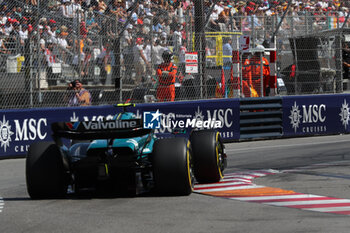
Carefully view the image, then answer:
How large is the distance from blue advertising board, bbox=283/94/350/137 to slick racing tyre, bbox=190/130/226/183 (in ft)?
22.3

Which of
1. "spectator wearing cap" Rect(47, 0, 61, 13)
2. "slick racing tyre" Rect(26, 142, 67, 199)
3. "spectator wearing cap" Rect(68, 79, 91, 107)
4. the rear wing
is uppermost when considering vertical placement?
"spectator wearing cap" Rect(47, 0, 61, 13)

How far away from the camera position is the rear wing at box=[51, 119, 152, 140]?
7758 mm

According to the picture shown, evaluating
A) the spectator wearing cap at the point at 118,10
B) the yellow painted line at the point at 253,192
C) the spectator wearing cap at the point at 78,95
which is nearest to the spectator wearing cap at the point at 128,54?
the spectator wearing cap at the point at 78,95

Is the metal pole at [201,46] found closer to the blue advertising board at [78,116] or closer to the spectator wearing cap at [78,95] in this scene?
the blue advertising board at [78,116]

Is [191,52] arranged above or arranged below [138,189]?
above

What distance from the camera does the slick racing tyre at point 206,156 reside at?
8.63m

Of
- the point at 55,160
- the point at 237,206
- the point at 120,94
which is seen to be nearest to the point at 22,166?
the point at 120,94

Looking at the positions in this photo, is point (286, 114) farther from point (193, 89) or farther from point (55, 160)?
point (55, 160)

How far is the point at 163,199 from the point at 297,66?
1033cm

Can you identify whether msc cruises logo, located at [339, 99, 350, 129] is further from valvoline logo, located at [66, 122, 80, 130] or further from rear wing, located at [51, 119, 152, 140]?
valvoline logo, located at [66, 122, 80, 130]

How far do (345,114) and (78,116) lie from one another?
6387 millimetres

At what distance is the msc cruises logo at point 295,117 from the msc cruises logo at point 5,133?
6.24 m

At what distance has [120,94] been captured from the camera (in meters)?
14.3

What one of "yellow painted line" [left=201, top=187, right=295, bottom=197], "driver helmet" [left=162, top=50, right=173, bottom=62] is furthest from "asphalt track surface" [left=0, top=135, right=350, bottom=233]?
"driver helmet" [left=162, top=50, right=173, bottom=62]
